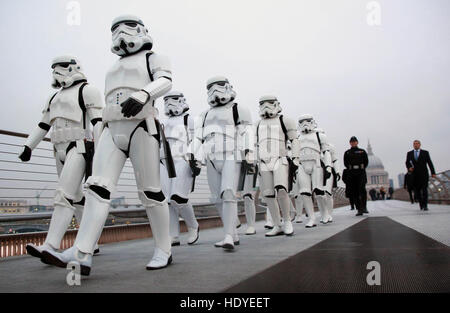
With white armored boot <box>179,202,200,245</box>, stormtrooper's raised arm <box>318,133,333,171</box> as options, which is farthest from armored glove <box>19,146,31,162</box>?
stormtrooper's raised arm <box>318,133,333,171</box>

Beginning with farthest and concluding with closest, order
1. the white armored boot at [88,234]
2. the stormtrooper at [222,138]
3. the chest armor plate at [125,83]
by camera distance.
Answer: the stormtrooper at [222,138]
the chest armor plate at [125,83]
the white armored boot at [88,234]

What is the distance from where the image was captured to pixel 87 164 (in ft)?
14.6

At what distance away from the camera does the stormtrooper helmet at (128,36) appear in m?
3.75

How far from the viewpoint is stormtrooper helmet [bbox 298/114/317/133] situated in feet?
31.4

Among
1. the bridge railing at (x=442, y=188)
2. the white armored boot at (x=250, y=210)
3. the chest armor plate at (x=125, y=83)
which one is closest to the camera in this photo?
the chest armor plate at (x=125, y=83)

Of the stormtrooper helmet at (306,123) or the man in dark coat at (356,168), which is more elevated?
the stormtrooper helmet at (306,123)

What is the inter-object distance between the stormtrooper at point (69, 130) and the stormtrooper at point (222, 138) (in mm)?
1444

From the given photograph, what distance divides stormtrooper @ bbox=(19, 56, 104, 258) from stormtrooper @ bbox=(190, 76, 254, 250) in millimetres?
1444

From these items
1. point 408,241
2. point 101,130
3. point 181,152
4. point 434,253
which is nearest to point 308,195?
point 181,152

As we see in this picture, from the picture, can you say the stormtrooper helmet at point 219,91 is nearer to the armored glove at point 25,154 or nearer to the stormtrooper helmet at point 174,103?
the stormtrooper helmet at point 174,103

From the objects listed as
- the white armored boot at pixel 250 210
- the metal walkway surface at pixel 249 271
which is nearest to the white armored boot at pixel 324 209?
the white armored boot at pixel 250 210

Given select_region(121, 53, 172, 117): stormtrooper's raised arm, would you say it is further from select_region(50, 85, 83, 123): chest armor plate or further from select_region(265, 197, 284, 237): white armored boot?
select_region(265, 197, 284, 237): white armored boot

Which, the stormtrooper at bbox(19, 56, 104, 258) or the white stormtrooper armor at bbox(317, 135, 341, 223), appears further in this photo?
the white stormtrooper armor at bbox(317, 135, 341, 223)

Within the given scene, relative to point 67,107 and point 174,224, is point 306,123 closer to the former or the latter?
point 174,224
